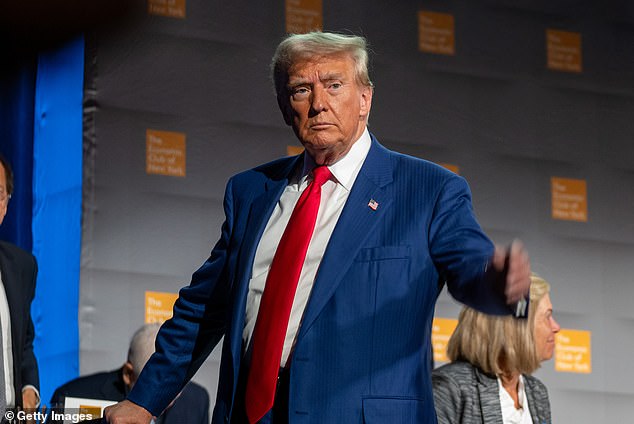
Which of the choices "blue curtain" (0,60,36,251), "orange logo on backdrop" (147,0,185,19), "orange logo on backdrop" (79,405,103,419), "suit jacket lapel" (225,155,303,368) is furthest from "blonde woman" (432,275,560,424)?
"orange logo on backdrop" (147,0,185,19)

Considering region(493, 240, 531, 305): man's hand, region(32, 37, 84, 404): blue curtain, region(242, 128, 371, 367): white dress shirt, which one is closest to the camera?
region(493, 240, 531, 305): man's hand

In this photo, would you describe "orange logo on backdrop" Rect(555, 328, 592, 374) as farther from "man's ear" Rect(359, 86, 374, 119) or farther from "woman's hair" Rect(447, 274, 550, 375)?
"man's ear" Rect(359, 86, 374, 119)

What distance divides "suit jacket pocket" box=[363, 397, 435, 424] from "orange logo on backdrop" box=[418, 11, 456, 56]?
4027mm

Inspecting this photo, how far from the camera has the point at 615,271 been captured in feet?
19.9

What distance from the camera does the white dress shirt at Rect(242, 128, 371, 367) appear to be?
82.6 inches

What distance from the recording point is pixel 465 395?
3.85 metres

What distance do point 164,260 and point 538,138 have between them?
2278 mm

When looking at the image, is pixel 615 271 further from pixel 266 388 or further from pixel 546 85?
pixel 266 388

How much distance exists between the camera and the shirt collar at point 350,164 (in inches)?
88.8

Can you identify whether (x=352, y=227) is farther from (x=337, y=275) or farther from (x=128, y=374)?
(x=128, y=374)

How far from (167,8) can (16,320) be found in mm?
1952

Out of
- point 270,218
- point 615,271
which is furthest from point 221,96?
point 270,218

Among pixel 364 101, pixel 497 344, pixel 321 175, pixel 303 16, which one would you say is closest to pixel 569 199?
pixel 303 16

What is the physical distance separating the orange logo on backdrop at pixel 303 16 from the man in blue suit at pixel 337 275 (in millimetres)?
3196
